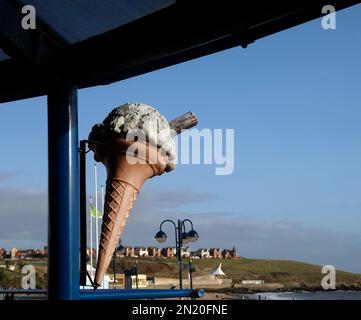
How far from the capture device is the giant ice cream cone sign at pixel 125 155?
643 cm

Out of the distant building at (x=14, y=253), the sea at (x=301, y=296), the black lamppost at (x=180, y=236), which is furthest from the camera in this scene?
the distant building at (x=14, y=253)

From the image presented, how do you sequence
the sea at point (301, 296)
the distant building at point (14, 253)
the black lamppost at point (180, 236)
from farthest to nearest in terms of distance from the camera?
1. the distant building at point (14, 253)
2. the black lamppost at point (180, 236)
3. the sea at point (301, 296)

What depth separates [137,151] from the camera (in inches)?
254

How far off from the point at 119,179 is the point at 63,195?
126 cm

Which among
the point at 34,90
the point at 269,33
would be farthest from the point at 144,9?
the point at 34,90

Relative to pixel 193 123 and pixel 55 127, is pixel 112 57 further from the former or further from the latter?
pixel 193 123

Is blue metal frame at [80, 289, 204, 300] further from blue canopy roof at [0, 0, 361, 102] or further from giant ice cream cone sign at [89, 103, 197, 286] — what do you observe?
blue canopy roof at [0, 0, 361, 102]

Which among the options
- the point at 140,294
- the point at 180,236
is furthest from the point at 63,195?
the point at 180,236

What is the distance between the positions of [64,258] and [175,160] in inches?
79.6

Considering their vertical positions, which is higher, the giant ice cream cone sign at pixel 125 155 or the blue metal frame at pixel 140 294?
the giant ice cream cone sign at pixel 125 155

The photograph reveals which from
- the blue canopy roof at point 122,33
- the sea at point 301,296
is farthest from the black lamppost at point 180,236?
the blue canopy roof at point 122,33

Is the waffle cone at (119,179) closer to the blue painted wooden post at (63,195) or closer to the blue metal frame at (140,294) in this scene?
the blue painted wooden post at (63,195)

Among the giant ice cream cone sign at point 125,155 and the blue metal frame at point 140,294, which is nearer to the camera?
the blue metal frame at point 140,294

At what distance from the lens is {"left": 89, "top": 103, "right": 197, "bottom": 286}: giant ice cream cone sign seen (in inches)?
253
